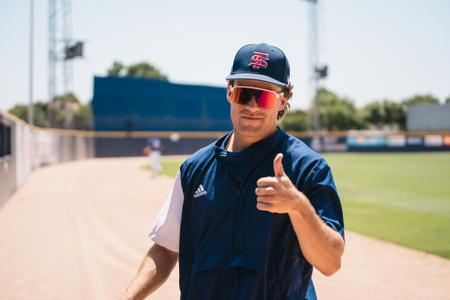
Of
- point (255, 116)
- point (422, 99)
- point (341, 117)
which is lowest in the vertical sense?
point (255, 116)

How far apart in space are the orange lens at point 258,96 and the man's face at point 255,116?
14mm

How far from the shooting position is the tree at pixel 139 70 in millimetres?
93688

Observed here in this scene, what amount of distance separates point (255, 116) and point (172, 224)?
2.23ft

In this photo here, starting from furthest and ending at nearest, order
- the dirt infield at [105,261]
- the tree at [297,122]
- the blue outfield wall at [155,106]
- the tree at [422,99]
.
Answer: the tree at [422,99] → the tree at [297,122] → the blue outfield wall at [155,106] → the dirt infield at [105,261]

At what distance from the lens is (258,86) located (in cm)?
199

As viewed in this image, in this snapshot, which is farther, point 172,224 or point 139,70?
point 139,70

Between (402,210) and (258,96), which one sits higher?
(258,96)

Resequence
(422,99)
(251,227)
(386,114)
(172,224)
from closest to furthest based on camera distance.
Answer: (251,227)
(172,224)
(386,114)
(422,99)

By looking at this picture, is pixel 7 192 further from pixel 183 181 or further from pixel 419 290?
pixel 183 181

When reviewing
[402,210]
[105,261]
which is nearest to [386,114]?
[402,210]

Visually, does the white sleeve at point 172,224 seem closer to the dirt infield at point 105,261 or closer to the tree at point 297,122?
the dirt infield at point 105,261

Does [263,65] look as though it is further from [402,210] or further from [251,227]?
[402,210]

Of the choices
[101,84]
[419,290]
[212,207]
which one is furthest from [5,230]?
[101,84]

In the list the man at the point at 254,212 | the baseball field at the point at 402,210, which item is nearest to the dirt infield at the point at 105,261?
the baseball field at the point at 402,210
